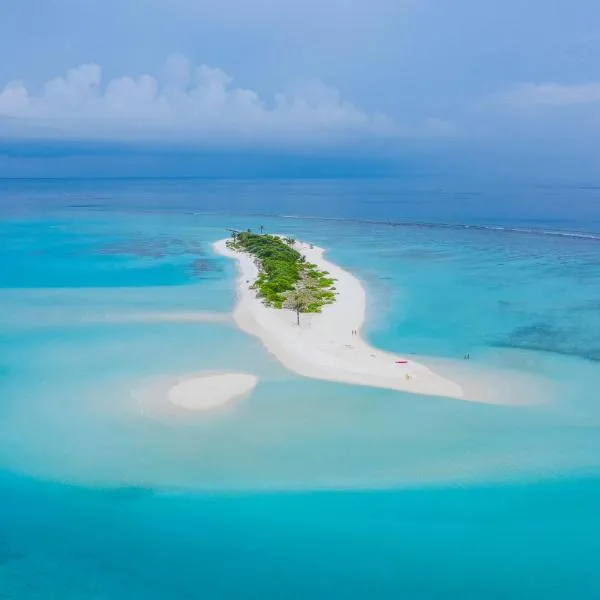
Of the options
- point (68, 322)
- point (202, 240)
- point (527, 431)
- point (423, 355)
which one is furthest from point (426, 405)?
point (202, 240)

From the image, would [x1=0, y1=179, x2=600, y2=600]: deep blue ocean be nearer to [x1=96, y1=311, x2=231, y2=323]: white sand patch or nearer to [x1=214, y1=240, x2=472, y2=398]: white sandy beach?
[x1=96, y1=311, x2=231, y2=323]: white sand patch

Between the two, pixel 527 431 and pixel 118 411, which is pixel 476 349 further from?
pixel 118 411

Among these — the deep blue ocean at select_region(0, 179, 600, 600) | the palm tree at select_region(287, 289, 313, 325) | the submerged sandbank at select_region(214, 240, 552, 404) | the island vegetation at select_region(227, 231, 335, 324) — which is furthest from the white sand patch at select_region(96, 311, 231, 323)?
the palm tree at select_region(287, 289, 313, 325)

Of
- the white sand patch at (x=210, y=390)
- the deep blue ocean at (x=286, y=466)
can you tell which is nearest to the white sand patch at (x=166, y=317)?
the deep blue ocean at (x=286, y=466)

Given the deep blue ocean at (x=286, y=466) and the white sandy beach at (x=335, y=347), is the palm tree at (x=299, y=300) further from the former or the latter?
the deep blue ocean at (x=286, y=466)

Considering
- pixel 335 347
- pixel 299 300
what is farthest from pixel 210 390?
pixel 299 300
